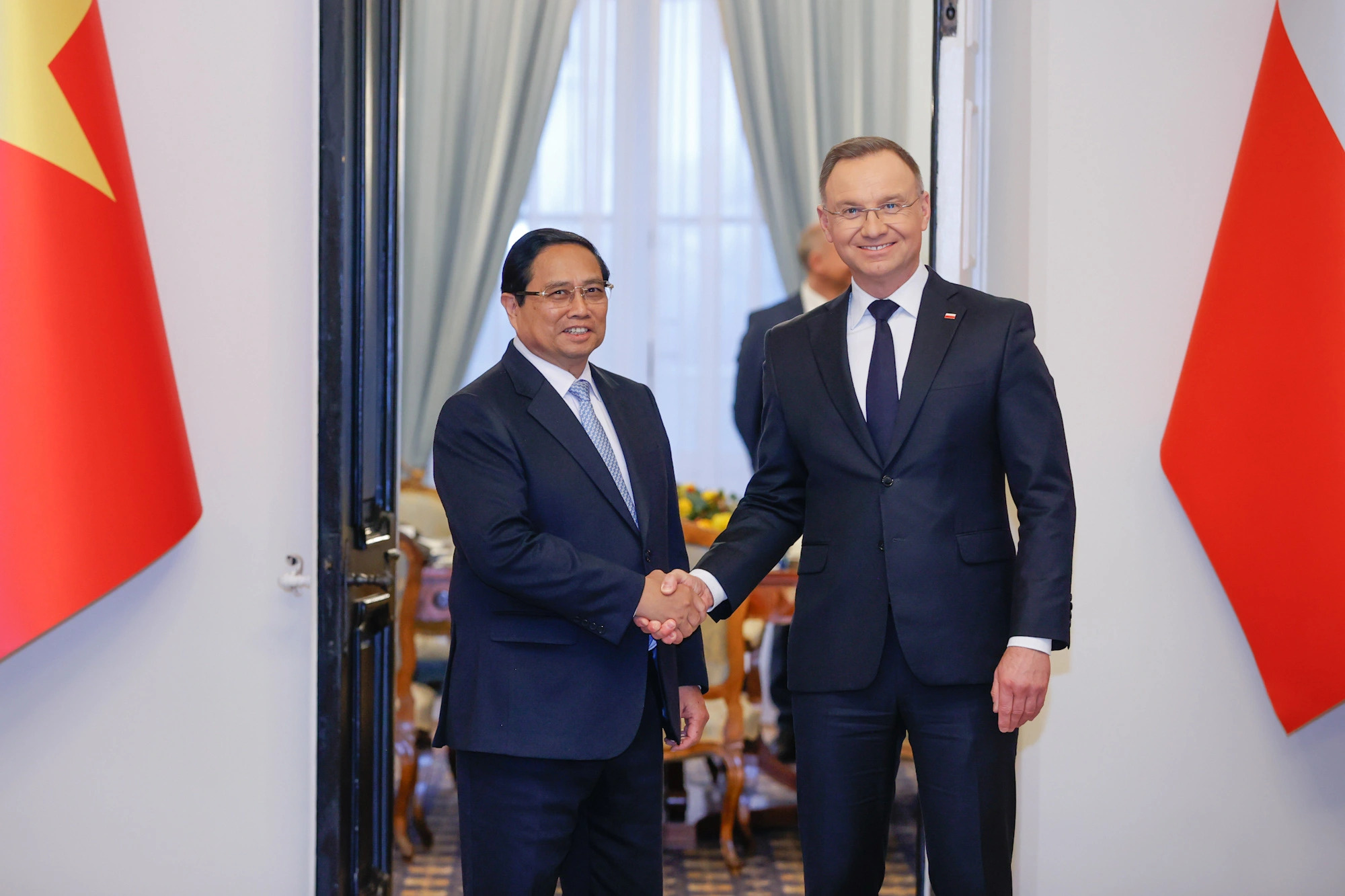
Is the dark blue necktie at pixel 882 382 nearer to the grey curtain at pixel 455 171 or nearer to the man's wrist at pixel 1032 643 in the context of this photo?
the man's wrist at pixel 1032 643

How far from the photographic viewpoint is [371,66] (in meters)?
2.42

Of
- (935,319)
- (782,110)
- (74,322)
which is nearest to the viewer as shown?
(935,319)

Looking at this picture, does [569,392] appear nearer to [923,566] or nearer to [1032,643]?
[923,566]

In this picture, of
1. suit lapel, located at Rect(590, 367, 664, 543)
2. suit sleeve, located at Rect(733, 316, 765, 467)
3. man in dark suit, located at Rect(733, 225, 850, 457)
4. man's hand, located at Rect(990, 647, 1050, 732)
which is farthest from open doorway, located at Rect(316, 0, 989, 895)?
man's hand, located at Rect(990, 647, 1050, 732)

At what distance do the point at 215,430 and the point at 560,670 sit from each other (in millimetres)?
1187

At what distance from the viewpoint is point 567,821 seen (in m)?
1.90

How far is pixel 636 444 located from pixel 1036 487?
2.27 feet

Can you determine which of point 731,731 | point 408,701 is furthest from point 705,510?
point 408,701

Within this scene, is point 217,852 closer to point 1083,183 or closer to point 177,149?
point 177,149

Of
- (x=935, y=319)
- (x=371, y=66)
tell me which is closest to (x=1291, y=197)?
(x=935, y=319)


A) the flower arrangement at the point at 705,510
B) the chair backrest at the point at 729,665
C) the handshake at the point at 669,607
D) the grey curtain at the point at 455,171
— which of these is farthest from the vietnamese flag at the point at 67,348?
the grey curtain at the point at 455,171

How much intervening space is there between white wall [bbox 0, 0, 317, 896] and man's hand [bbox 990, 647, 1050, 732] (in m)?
1.57

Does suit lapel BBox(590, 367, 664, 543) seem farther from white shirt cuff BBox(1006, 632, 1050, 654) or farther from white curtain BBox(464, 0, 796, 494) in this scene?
white curtain BBox(464, 0, 796, 494)

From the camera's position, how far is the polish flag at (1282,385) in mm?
2348
